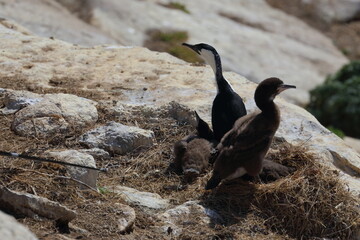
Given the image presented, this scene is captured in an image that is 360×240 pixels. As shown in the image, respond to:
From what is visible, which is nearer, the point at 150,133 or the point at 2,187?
the point at 2,187

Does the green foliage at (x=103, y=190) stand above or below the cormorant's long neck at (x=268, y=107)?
below

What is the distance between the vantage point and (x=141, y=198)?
26.9 feet

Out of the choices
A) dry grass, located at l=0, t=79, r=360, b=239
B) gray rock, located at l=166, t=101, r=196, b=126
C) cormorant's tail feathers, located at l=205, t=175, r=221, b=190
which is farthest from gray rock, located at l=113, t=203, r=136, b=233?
gray rock, located at l=166, t=101, r=196, b=126

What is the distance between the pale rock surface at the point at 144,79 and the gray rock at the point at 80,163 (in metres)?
2.31

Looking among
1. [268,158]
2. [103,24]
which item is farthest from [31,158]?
[103,24]

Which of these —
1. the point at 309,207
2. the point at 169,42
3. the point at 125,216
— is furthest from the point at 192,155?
the point at 169,42

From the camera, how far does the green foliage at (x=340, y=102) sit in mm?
21266

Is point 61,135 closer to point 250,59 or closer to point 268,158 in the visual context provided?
point 268,158

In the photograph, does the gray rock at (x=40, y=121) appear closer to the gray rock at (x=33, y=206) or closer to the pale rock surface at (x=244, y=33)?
the gray rock at (x=33, y=206)

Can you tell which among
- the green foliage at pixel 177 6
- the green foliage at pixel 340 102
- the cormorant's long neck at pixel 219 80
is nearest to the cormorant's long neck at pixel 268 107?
the cormorant's long neck at pixel 219 80

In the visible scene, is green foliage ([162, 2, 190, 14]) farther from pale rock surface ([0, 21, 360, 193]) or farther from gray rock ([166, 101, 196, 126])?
gray rock ([166, 101, 196, 126])

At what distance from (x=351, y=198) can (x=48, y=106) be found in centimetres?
355

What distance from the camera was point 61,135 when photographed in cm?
930

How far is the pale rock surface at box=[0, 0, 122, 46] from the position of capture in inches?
623
